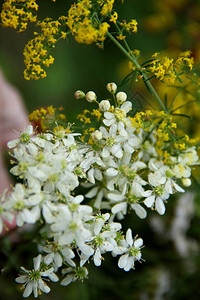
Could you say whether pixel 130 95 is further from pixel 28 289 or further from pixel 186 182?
pixel 28 289

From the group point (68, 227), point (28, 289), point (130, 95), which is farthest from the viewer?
point (130, 95)

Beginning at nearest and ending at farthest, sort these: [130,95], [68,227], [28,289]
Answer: [68,227]
[28,289]
[130,95]

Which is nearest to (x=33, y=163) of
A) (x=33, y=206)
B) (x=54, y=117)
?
(x=33, y=206)

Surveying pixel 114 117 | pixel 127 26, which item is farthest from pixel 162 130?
pixel 127 26

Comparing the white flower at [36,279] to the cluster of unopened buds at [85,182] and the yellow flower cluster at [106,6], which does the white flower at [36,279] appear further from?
the yellow flower cluster at [106,6]

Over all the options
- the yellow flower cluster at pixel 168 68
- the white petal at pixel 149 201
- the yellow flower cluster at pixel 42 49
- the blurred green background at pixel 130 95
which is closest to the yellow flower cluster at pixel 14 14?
the yellow flower cluster at pixel 42 49

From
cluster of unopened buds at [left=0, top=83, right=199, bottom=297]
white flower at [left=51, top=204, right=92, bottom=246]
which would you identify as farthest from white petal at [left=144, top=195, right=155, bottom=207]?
white flower at [left=51, top=204, right=92, bottom=246]
